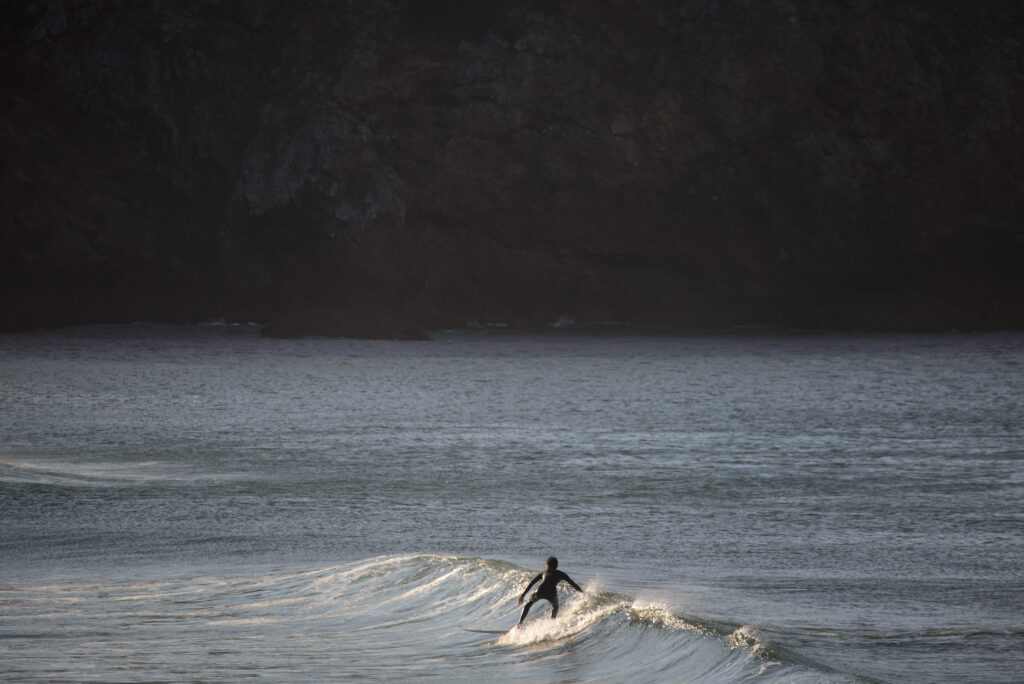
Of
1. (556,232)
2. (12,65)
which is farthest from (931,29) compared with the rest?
(12,65)

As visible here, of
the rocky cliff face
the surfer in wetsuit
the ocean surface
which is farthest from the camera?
the rocky cliff face

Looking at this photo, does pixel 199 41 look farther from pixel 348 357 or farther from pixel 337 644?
pixel 337 644

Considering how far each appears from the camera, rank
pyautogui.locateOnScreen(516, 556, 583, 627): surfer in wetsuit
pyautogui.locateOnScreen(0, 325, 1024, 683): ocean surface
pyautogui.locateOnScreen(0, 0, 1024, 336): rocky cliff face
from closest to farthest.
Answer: pyautogui.locateOnScreen(0, 325, 1024, 683): ocean surface, pyautogui.locateOnScreen(516, 556, 583, 627): surfer in wetsuit, pyautogui.locateOnScreen(0, 0, 1024, 336): rocky cliff face

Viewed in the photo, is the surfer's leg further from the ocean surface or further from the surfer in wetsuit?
the ocean surface

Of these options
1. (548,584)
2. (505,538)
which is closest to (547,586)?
(548,584)

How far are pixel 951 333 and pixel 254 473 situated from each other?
95.0 meters

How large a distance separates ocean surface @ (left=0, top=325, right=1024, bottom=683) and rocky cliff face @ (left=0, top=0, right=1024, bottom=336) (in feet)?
154

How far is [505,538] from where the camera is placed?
2525 centimetres

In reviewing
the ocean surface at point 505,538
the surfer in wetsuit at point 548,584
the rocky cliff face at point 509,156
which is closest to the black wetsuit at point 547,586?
the surfer in wetsuit at point 548,584

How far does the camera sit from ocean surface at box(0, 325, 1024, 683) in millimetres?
15812

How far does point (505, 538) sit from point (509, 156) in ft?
279

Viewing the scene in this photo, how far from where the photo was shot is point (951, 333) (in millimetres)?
117750

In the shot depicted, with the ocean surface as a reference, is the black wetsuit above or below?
above

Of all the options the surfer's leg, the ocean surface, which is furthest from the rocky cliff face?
the surfer's leg
